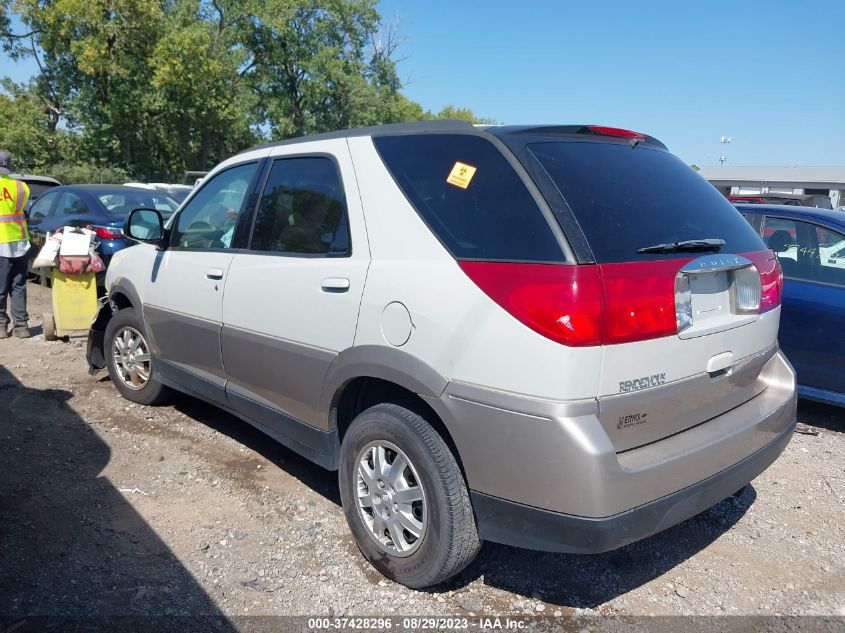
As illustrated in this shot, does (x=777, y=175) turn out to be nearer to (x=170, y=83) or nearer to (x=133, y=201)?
(x=170, y=83)

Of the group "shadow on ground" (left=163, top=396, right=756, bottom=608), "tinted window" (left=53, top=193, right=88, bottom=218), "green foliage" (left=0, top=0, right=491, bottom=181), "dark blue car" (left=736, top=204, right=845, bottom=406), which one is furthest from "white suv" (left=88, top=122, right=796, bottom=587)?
"green foliage" (left=0, top=0, right=491, bottom=181)

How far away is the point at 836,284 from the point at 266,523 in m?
4.41

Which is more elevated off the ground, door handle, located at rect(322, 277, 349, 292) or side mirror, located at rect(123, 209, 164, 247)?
side mirror, located at rect(123, 209, 164, 247)

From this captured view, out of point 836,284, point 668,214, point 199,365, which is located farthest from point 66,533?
point 836,284

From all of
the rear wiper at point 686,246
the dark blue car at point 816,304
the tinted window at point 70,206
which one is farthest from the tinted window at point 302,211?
the tinted window at point 70,206

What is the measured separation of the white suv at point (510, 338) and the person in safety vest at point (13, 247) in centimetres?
494

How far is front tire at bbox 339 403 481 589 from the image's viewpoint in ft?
8.50

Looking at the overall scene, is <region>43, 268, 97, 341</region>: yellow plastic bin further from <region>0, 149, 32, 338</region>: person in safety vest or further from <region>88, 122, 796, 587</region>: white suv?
<region>88, 122, 796, 587</region>: white suv

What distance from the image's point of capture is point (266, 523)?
3488 mm

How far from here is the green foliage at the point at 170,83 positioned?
27.3 meters

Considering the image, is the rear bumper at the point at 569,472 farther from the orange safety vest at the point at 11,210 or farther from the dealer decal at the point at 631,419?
the orange safety vest at the point at 11,210

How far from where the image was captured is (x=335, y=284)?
3051 millimetres

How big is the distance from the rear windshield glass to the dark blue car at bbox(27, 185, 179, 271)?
23.0ft

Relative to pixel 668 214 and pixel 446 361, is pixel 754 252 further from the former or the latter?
pixel 446 361
